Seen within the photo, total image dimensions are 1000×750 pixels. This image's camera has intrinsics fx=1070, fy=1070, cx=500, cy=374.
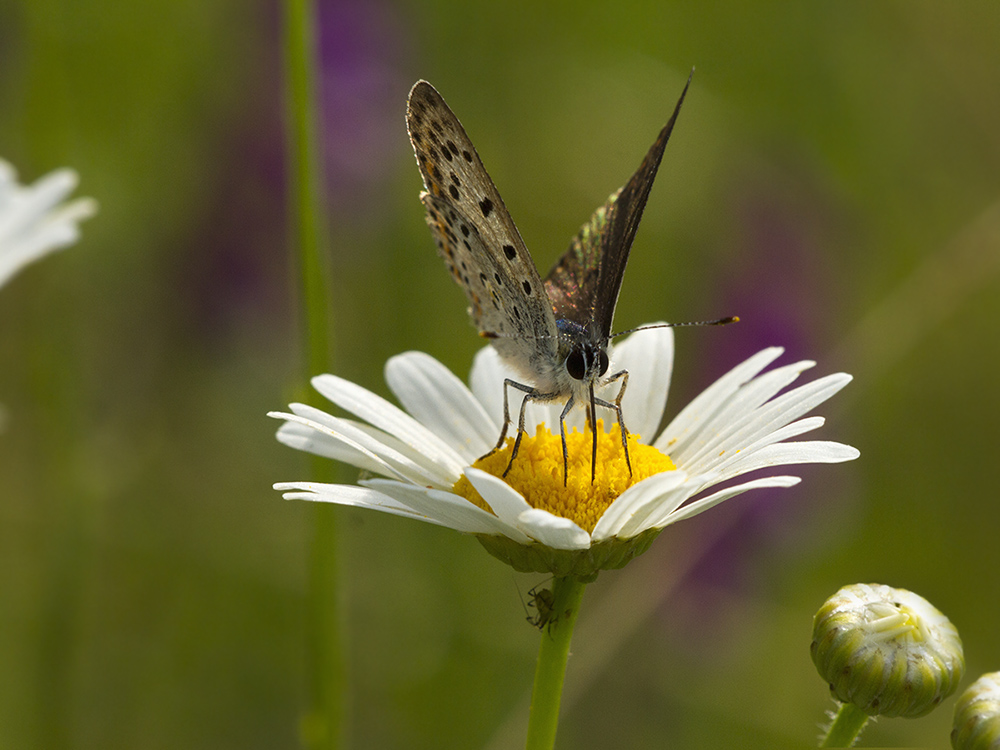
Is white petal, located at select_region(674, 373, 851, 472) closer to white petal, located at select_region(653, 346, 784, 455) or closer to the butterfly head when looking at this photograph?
white petal, located at select_region(653, 346, 784, 455)

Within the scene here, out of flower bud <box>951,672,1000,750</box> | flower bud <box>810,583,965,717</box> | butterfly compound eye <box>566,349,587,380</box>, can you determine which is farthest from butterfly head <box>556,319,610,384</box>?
flower bud <box>951,672,1000,750</box>

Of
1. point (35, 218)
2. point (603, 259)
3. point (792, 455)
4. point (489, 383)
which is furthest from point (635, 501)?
point (35, 218)

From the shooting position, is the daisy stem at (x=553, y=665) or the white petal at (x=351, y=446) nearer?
the daisy stem at (x=553, y=665)

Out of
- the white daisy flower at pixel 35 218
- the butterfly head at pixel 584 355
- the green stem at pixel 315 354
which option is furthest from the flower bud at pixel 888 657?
the white daisy flower at pixel 35 218

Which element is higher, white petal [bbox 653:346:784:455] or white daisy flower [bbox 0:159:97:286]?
white daisy flower [bbox 0:159:97:286]

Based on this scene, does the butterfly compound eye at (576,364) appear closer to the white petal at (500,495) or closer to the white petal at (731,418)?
the white petal at (731,418)

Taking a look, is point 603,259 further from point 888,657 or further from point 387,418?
point 888,657
